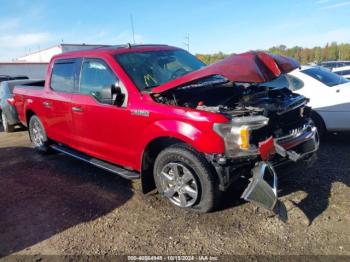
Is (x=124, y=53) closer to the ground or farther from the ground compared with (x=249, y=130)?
farther from the ground

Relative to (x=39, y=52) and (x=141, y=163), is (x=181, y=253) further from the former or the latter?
(x=39, y=52)

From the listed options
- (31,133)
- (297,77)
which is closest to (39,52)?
(31,133)

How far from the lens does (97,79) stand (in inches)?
188

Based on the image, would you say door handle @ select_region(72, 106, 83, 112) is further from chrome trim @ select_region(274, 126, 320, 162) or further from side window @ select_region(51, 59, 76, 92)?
chrome trim @ select_region(274, 126, 320, 162)

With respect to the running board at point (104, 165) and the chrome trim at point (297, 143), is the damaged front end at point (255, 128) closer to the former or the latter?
the chrome trim at point (297, 143)

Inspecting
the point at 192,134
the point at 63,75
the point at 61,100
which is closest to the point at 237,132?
the point at 192,134

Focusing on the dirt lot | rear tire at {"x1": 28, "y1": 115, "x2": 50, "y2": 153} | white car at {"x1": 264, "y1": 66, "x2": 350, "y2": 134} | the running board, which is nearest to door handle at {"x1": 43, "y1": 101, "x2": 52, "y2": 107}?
rear tire at {"x1": 28, "y1": 115, "x2": 50, "y2": 153}

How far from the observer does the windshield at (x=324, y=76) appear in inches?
252

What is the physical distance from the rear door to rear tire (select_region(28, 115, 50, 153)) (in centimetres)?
38

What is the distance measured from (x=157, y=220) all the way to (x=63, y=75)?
3.10 m

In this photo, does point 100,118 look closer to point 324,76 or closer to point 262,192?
point 262,192

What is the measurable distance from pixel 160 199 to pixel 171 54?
7.24ft

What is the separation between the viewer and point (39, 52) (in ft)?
126

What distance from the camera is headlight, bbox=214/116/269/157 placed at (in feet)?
11.3
